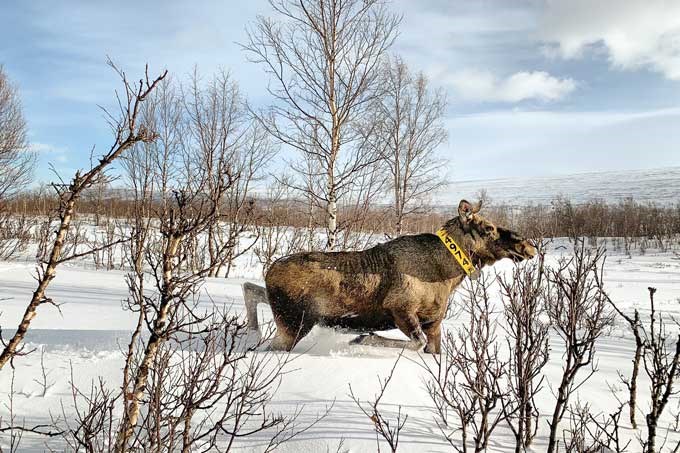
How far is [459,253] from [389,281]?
2.45 feet

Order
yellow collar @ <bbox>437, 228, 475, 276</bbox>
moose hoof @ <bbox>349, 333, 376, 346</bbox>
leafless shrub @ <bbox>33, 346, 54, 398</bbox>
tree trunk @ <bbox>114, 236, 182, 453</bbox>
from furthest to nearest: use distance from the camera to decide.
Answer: moose hoof @ <bbox>349, 333, 376, 346</bbox> < yellow collar @ <bbox>437, 228, 475, 276</bbox> < leafless shrub @ <bbox>33, 346, 54, 398</bbox> < tree trunk @ <bbox>114, 236, 182, 453</bbox>

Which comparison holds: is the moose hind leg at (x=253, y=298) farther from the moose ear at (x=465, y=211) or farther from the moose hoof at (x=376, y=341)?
the moose ear at (x=465, y=211)

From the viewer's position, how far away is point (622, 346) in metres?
A: 7.10

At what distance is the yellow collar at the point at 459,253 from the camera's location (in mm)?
4449

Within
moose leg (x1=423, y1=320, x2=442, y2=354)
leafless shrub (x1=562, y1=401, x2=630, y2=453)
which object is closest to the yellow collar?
moose leg (x1=423, y1=320, x2=442, y2=354)

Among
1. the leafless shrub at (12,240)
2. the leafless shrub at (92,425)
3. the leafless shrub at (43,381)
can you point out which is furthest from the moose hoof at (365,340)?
the leafless shrub at (12,240)

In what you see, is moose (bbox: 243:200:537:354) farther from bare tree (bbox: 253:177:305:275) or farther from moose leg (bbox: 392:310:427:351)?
bare tree (bbox: 253:177:305:275)

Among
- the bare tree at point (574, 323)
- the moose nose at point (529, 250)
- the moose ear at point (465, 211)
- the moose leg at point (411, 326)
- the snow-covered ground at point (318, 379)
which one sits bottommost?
the snow-covered ground at point (318, 379)

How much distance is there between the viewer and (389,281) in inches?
172

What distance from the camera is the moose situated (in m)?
4.29

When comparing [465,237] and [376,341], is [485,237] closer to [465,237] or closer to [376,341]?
[465,237]

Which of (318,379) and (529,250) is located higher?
(529,250)

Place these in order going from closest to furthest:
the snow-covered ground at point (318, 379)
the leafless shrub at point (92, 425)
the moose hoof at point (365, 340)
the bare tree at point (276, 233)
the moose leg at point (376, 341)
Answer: the leafless shrub at point (92, 425)
the snow-covered ground at point (318, 379)
the moose leg at point (376, 341)
the moose hoof at point (365, 340)
the bare tree at point (276, 233)

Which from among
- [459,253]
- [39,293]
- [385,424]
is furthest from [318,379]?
[39,293]
